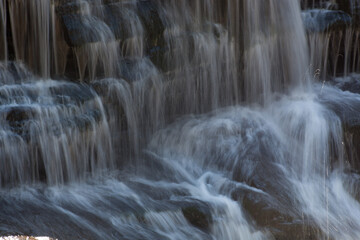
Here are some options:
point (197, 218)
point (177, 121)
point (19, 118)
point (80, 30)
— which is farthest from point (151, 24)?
point (197, 218)

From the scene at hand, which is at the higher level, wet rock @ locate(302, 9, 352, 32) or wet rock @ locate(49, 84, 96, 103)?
wet rock @ locate(302, 9, 352, 32)

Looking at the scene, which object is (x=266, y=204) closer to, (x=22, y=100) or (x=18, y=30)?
(x=22, y=100)

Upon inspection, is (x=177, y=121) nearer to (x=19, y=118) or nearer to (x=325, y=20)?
(x=19, y=118)

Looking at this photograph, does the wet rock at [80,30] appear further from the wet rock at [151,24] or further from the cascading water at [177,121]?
the wet rock at [151,24]

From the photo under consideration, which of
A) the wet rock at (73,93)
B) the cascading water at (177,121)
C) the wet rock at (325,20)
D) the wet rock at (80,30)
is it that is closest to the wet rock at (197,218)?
the cascading water at (177,121)

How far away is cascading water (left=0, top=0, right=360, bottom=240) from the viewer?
8.38m

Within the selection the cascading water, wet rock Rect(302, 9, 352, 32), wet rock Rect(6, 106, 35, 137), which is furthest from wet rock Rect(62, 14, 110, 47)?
wet rock Rect(302, 9, 352, 32)

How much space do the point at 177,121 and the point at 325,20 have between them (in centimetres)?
351

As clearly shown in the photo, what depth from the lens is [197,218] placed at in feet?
27.3

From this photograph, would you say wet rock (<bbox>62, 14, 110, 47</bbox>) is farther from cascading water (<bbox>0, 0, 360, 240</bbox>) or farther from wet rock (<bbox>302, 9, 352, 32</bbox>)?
wet rock (<bbox>302, 9, 352, 32</bbox>)

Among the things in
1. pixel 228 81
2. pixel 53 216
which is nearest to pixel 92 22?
pixel 228 81

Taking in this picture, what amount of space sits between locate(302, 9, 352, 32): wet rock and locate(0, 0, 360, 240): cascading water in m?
0.04

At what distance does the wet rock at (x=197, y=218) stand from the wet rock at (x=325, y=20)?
5060 millimetres

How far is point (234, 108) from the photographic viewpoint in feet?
36.8
